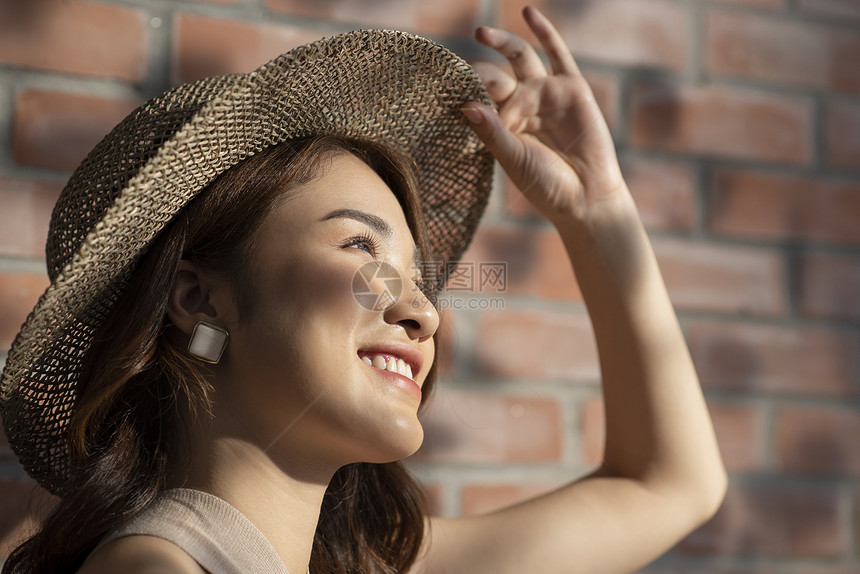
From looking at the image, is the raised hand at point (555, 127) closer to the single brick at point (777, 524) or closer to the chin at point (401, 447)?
the chin at point (401, 447)

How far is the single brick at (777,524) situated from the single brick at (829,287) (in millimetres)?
312

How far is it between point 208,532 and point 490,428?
0.58 meters

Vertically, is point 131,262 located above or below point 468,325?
above

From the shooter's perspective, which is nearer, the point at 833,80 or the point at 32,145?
the point at 32,145

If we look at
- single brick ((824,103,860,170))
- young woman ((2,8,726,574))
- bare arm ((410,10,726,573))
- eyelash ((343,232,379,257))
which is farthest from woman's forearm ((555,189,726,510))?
single brick ((824,103,860,170))

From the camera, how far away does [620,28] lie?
1460 millimetres

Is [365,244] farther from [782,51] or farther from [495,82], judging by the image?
[782,51]

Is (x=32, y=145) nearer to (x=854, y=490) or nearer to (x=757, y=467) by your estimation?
(x=757, y=467)

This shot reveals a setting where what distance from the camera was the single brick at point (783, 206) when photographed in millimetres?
1492

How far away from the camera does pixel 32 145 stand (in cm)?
117

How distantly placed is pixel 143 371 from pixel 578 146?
25.8 inches

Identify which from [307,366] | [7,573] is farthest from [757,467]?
[7,573]

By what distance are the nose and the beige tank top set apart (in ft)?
0.90

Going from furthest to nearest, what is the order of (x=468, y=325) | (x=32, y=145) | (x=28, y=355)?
(x=468, y=325)
(x=32, y=145)
(x=28, y=355)
